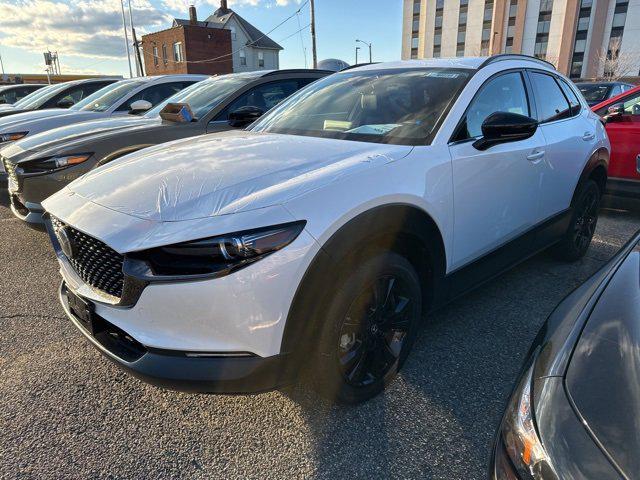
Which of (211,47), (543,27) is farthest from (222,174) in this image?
(543,27)

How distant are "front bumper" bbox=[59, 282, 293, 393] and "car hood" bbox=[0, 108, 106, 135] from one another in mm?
5282

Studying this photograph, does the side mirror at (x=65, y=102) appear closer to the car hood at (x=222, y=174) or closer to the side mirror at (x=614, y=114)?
the car hood at (x=222, y=174)

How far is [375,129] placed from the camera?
8.84 feet

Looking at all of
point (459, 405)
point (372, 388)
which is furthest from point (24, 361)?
point (459, 405)

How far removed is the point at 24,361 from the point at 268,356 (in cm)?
184

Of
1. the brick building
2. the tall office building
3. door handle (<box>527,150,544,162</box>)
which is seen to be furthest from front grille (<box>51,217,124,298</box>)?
the tall office building

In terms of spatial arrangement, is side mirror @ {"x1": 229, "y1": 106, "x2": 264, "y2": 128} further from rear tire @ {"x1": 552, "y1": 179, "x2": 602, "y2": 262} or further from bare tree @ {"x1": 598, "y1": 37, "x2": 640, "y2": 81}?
bare tree @ {"x1": 598, "y1": 37, "x2": 640, "y2": 81}

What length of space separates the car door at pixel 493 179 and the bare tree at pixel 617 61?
5634cm

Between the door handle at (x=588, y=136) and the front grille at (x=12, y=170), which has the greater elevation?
the door handle at (x=588, y=136)

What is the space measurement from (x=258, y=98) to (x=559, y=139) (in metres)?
3.29

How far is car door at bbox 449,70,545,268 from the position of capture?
257 cm

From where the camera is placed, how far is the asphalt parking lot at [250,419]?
1.97 m

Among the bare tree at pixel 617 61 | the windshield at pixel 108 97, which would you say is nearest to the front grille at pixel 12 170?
the windshield at pixel 108 97

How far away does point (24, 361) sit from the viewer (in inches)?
108
